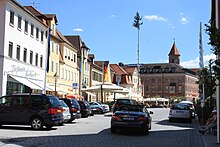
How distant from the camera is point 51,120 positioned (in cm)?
1834

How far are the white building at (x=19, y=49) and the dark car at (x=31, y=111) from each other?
12909mm

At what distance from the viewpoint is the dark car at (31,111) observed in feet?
60.1

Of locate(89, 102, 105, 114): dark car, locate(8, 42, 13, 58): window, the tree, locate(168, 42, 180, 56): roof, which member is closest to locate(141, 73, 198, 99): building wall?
locate(168, 42, 180, 56): roof

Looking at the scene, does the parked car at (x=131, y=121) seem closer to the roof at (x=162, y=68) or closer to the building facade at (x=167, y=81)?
the building facade at (x=167, y=81)

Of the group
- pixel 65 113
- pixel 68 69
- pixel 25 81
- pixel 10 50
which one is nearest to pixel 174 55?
pixel 68 69

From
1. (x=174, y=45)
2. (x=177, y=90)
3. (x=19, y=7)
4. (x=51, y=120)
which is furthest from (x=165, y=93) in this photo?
(x=51, y=120)

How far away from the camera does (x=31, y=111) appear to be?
725 inches

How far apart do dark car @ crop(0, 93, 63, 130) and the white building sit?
1291cm

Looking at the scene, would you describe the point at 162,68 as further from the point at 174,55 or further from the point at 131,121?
the point at 131,121

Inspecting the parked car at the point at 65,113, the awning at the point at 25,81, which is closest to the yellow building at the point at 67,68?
the awning at the point at 25,81

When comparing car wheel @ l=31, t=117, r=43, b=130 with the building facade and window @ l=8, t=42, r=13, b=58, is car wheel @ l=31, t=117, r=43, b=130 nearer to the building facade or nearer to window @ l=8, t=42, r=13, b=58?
window @ l=8, t=42, r=13, b=58

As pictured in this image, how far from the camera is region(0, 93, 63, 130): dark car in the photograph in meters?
18.3

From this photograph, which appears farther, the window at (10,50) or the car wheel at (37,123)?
the window at (10,50)

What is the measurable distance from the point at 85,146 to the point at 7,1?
22.4m
